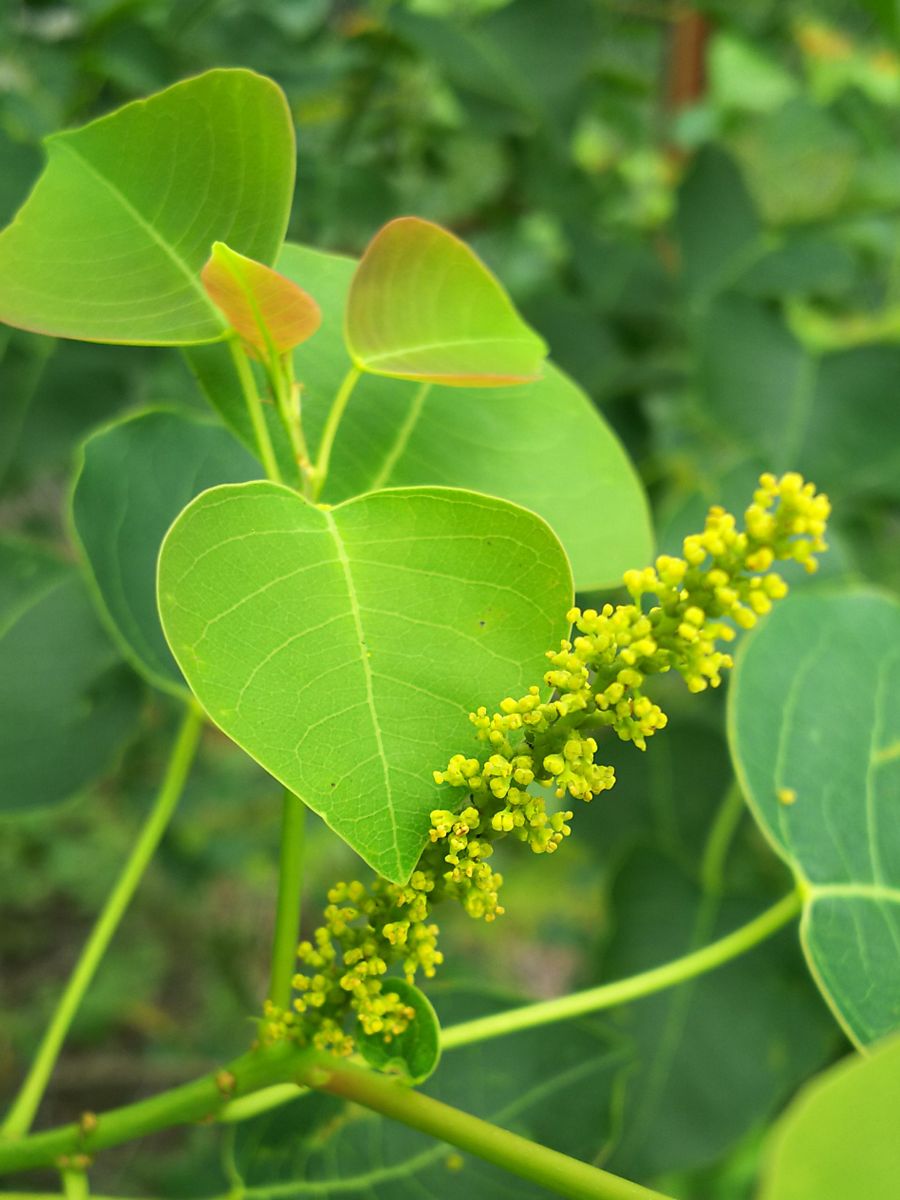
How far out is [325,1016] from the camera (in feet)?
1.31

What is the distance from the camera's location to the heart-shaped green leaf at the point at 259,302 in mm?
400

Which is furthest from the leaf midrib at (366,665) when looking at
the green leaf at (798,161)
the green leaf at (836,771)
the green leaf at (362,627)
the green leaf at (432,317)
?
the green leaf at (798,161)

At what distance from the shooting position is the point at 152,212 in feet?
1.52

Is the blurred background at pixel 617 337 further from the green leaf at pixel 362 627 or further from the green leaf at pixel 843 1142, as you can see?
the green leaf at pixel 843 1142

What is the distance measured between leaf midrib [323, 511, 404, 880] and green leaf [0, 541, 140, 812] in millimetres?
404

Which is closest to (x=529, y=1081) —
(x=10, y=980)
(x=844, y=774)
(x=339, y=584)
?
(x=844, y=774)

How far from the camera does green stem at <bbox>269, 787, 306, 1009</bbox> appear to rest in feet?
1.36

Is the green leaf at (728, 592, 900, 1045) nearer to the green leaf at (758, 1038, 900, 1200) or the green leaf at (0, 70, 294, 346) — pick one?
the green leaf at (758, 1038, 900, 1200)

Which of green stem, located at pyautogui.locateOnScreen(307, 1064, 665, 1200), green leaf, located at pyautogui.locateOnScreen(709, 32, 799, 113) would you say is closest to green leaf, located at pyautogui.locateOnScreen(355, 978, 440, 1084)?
green stem, located at pyautogui.locateOnScreen(307, 1064, 665, 1200)

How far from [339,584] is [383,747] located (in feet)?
0.19

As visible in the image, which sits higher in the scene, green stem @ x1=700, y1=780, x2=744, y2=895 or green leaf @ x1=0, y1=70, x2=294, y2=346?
green leaf @ x1=0, y1=70, x2=294, y2=346

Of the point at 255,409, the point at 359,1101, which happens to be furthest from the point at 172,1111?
the point at 255,409

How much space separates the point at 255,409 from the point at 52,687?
1.15ft

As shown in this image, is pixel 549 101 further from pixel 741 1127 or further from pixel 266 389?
pixel 741 1127
